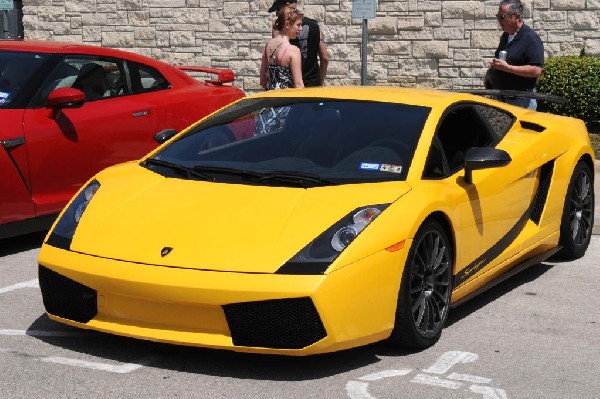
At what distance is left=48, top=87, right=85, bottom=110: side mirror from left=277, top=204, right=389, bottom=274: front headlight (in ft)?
11.7

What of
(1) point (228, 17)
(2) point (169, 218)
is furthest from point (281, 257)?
(1) point (228, 17)

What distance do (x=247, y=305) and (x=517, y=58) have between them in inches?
238

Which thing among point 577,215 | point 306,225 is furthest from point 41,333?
point 577,215

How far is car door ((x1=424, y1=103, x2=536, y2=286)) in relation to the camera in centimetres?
650

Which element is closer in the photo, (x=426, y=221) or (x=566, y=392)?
(x=566, y=392)

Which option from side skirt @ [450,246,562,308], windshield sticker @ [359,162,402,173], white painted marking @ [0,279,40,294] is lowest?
white painted marking @ [0,279,40,294]

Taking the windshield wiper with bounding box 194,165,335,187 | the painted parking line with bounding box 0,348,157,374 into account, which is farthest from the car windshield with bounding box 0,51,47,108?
the painted parking line with bounding box 0,348,157,374

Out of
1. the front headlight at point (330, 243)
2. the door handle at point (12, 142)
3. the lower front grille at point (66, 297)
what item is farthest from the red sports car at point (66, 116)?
the front headlight at point (330, 243)

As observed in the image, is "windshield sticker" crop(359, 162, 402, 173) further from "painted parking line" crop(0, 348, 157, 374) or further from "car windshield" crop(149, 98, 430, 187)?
"painted parking line" crop(0, 348, 157, 374)

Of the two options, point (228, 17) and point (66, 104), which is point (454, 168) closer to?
point (66, 104)

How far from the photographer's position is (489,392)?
17.7 ft

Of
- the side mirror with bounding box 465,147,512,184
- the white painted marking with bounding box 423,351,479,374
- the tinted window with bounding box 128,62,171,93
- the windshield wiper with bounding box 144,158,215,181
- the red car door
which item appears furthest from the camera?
the tinted window with bounding box 128,62,171,93

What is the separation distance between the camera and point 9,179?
8.35 meters

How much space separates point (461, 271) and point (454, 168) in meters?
0.57
